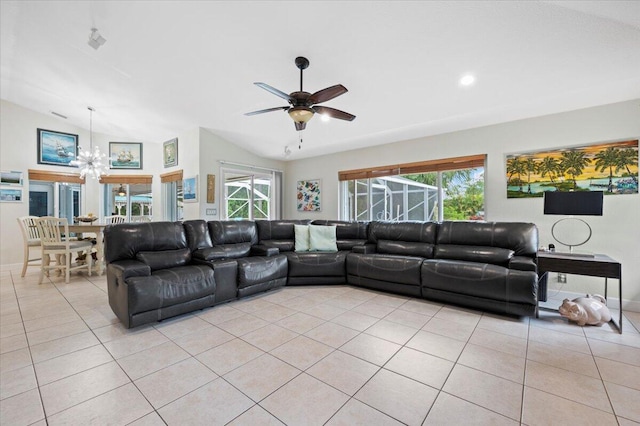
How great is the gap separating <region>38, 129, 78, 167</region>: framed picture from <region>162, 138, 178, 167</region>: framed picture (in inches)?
79.5

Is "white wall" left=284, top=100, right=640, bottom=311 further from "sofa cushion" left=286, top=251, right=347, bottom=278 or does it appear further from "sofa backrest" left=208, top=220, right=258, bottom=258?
"sofa backrest" left=208, top=220, right=258, bottom=258

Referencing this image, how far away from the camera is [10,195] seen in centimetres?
552

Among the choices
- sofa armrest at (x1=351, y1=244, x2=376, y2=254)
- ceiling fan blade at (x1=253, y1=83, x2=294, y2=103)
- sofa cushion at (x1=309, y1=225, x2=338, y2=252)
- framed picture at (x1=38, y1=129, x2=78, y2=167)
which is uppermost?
framed picture at (x1=38, y1=129, x2=78, y2=167)

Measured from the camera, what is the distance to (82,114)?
584 cm

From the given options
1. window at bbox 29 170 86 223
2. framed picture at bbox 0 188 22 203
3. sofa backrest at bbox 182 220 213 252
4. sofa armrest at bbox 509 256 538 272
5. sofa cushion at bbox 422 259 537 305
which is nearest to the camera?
sofa cushion at bbox 422 259 537 305

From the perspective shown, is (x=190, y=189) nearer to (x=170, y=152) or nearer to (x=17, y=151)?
(x=170, y=152)

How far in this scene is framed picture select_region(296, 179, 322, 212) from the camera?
21.3 ft

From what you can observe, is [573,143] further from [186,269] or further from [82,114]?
[82,114]

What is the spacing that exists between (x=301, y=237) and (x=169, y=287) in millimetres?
2269

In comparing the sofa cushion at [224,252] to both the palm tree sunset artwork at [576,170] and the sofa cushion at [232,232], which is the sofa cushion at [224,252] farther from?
the palm tree sunset artwork at [576,170]

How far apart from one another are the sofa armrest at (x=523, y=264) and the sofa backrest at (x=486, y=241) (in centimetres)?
23

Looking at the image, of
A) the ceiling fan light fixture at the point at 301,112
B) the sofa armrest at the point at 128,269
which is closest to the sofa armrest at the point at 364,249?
the ceiling fan light fixture at the point at 301,112

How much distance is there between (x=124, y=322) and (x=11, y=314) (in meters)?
1.57

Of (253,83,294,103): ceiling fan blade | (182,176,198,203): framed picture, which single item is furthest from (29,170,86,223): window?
(253,83,294,103): ceiling fan blade
